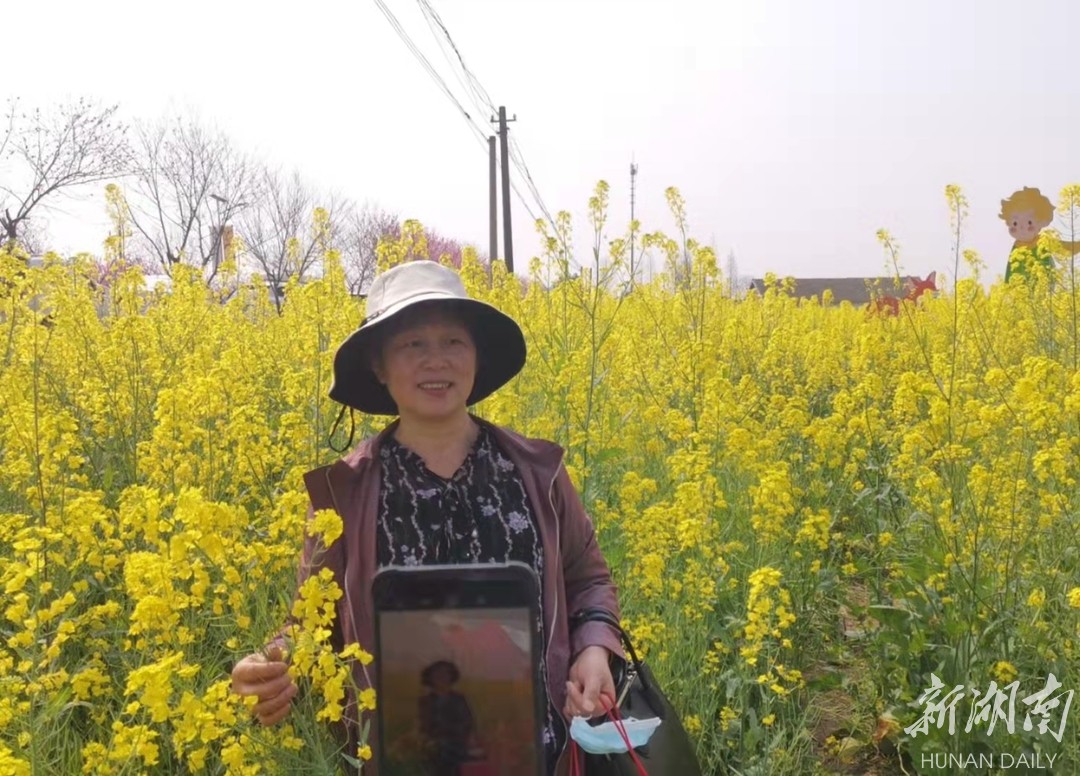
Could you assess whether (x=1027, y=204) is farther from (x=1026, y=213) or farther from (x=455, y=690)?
(x=455, y=690)

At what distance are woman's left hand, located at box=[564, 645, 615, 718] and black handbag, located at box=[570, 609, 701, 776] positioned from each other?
0.15 feet

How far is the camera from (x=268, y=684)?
1203 mm

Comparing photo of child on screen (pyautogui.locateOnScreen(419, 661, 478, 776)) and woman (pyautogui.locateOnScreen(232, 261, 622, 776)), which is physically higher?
woman (pyautogui.locateOnScreen(232, 261, 622, 776))

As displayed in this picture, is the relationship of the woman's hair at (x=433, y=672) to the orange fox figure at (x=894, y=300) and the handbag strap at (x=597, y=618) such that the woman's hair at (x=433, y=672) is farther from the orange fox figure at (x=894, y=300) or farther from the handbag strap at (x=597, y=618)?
the orange fox figure at (x=894, y=300)

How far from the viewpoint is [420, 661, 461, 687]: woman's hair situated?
120 cm

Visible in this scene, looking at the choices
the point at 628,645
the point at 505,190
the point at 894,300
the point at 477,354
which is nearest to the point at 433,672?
the point at 628,645

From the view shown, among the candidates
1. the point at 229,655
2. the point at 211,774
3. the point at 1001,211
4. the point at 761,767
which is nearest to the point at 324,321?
the point at 229,655

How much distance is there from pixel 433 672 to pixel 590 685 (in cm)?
37

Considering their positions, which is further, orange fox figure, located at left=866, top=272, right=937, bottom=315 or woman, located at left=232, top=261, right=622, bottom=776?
orange fox figure, located at left=866, top=272, right=937, bottom=315

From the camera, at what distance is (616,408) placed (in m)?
4.11

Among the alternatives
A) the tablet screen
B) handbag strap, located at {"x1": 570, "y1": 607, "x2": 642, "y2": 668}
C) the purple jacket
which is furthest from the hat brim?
the tablet screen

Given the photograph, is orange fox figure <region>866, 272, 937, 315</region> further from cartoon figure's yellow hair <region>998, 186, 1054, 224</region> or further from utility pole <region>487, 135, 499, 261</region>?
utility pole <region>487, 135, 499, 261</region>

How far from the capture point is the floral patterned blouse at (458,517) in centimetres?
154

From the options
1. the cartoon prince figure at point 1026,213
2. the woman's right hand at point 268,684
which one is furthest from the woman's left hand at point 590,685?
the cartoon prince figure at point 1026,213
